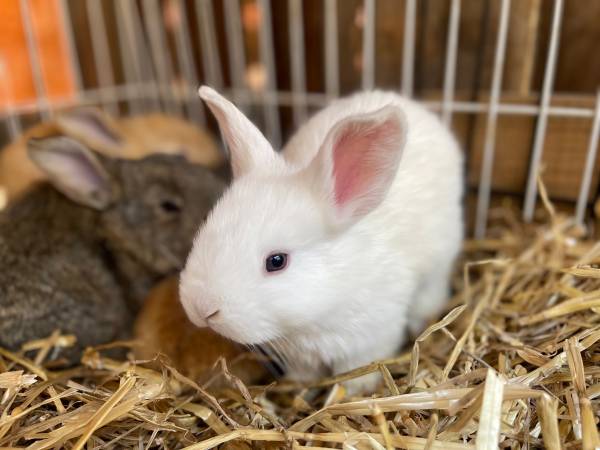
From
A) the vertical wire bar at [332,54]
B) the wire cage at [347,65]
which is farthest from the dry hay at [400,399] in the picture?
the vertical wire bar at [332,54]

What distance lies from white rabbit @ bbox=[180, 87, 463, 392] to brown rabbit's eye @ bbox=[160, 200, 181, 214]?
2.27 ft

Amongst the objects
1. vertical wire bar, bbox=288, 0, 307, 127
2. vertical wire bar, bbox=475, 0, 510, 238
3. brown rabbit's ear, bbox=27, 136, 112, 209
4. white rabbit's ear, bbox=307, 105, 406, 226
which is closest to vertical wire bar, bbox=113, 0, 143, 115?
vertical wire bar, bbox=288, 0, 307, 127

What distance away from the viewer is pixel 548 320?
1.42m

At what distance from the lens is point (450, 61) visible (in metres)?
1.84

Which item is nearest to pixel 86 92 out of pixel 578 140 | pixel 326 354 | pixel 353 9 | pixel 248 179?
pixel 353 9

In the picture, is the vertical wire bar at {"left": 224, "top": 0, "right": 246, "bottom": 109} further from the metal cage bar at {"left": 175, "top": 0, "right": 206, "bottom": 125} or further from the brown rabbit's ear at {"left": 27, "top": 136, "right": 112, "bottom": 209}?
the brown rabbit's ear at {"left": 27, "top": 136, "right": 112, "bottom": 209}

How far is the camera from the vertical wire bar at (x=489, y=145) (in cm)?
178

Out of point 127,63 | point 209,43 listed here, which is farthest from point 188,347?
point 127,63

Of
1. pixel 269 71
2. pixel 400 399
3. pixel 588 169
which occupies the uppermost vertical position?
pixel 269 71

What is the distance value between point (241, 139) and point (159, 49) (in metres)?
1.61

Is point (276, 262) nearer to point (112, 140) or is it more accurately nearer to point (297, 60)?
point (297, 60)

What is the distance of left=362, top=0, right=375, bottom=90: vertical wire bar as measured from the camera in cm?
200

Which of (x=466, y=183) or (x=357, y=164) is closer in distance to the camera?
(x=357, y=164)

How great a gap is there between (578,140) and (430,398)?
1.23 meters
